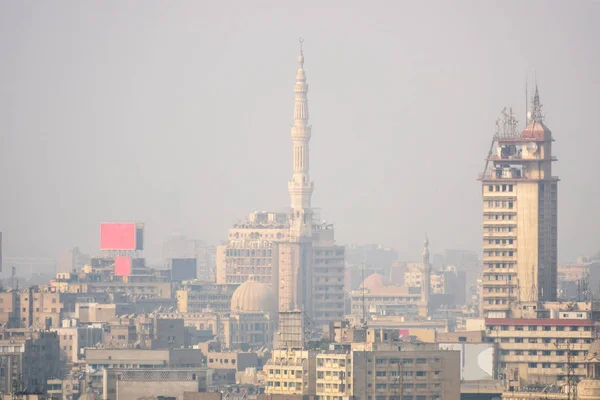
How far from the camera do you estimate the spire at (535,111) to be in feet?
632

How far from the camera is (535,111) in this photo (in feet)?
637

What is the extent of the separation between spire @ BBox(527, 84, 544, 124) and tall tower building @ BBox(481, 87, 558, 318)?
2.79 meters

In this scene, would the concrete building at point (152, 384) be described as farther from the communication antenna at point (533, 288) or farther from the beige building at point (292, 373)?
the communication antenna at point (533, 288)

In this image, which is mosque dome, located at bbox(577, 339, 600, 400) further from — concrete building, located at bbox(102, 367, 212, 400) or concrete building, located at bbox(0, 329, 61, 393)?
concrete building, located at bbox(0, 329, 61, 393)

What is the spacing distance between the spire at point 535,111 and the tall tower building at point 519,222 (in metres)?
2.79

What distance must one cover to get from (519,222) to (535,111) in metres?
9.67

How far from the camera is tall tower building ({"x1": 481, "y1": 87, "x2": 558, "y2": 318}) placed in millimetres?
187875

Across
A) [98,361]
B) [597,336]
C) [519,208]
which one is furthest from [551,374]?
[98,361]

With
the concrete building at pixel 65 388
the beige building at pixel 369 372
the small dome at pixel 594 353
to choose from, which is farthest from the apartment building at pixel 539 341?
the concrete building at pixel 65 388

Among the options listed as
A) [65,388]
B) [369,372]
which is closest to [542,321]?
[369,372]

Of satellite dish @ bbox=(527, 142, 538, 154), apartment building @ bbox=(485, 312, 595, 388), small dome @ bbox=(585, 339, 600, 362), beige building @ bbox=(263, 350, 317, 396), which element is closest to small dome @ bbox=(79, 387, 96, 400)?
beige building @ bbox=(263, 350, 317, 396)

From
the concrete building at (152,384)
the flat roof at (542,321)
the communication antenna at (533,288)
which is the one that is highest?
the communication antenna at (533,288)

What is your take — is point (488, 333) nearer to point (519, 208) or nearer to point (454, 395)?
point (519, 208)

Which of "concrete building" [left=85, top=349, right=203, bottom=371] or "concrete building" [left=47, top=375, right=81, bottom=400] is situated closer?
"concrete building" [left=47, top=375, right=81, bottom=400]
